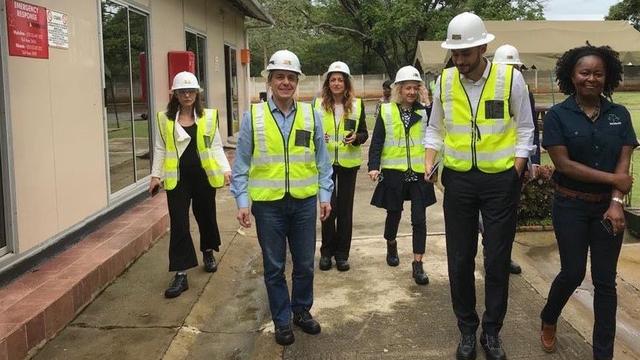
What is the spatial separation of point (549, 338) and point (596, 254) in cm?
64

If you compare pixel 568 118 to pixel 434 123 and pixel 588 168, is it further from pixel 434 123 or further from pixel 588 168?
pixel 434 123

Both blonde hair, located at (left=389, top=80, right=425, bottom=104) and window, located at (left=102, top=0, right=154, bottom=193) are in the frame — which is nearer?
blonde hair, located at (left=389, top=80, right=425, bottom=104)

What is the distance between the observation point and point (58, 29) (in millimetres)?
5562

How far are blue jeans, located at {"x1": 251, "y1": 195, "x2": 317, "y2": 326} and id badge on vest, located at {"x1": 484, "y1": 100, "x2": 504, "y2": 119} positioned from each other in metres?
1.23

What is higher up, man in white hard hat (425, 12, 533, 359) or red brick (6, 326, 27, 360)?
man in white hard hat (425, 12, 533, 359)

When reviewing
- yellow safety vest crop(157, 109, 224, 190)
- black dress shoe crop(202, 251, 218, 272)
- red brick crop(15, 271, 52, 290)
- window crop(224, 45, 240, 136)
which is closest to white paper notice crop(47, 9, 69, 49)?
yellow safety vest crop(157, 109, 224, 190)

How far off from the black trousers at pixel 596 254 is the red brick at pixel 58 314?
10.6 feet

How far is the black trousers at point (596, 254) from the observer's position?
139 inches

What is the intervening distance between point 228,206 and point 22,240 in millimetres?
3851

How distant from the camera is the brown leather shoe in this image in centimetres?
384

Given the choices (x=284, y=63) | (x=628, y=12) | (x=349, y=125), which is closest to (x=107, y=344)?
(x=284, y=63)

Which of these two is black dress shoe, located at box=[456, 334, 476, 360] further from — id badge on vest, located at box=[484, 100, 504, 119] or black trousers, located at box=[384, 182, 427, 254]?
black trousers, located at box=[384, 182, 427, 254]

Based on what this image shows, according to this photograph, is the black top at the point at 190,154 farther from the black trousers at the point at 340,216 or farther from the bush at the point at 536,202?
the bush at the point at 536,202

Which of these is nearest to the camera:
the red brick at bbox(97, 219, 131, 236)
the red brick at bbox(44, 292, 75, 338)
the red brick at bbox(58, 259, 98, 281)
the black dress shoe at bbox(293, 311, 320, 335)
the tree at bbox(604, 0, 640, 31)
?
the red brick at bbox(44, 292, 75, 338)
